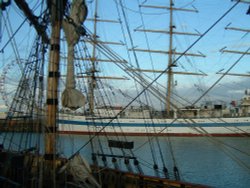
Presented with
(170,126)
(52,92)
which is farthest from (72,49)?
(170,126)

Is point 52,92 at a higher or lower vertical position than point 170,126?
lower

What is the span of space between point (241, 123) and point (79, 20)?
44.7 metres

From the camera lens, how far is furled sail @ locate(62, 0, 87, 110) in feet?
26.2

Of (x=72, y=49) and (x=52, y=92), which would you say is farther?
(x=72, y=49)

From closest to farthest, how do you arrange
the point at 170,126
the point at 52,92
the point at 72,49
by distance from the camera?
the point at 52,92 → the point at 72,49 → the point at 170,126

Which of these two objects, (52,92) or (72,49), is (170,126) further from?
(52,92)

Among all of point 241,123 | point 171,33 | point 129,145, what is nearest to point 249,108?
point 241,123

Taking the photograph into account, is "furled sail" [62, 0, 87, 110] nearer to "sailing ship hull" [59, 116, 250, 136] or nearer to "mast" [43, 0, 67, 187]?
"mast" [43, 0, 67, 187]

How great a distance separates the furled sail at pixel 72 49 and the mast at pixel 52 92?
402 mm

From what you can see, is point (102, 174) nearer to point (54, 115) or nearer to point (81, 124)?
point (54, 115)

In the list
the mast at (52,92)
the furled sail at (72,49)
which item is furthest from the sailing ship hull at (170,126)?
the mast at (52,92)

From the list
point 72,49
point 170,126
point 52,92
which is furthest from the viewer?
point 170,126

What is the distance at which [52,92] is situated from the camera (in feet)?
24.8

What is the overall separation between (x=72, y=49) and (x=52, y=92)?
1291mm
